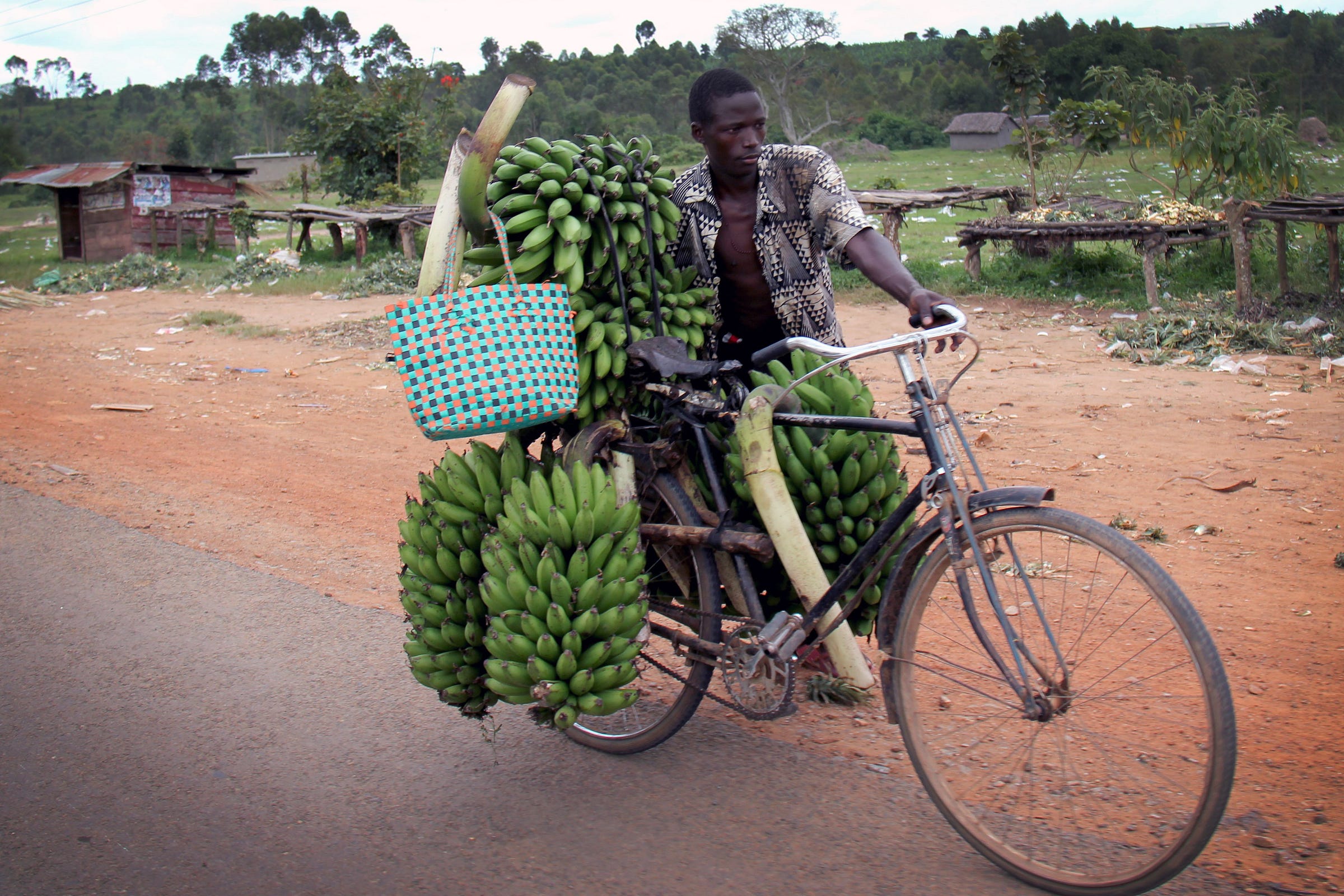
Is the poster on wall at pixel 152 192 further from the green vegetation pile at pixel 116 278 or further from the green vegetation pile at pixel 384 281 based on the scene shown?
the green vegetation pile at pixel 384 281

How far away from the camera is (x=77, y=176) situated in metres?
25.9

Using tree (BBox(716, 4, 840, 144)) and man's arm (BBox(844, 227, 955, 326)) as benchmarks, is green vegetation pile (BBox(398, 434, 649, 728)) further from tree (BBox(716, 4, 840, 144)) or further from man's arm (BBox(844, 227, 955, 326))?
tree (BBox(716, 4, 840, 144))

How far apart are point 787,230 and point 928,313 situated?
0.95m

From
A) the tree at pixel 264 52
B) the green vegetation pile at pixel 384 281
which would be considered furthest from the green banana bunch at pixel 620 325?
the tree at pixel 264 52

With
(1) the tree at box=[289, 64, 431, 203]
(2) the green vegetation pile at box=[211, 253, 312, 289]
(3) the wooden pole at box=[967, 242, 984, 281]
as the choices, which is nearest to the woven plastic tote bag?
(3) the wooden pole at box=[967, 242, 984, 281]

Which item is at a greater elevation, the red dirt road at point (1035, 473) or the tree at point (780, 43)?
the tree at point (780, 43)

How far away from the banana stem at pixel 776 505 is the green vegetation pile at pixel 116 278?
68.1 feet

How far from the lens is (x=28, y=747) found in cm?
326

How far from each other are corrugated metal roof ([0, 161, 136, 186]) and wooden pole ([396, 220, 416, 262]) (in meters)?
10.9

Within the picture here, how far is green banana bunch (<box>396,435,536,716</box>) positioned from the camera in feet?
9.27

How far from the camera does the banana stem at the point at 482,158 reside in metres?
2.70

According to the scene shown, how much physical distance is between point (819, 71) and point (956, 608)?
59.4 meters

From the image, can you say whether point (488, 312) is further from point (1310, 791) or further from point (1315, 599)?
point (1315, 599)

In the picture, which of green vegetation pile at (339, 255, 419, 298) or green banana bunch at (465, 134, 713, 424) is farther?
green vegetation pile at (339, 255, 419, 298)
